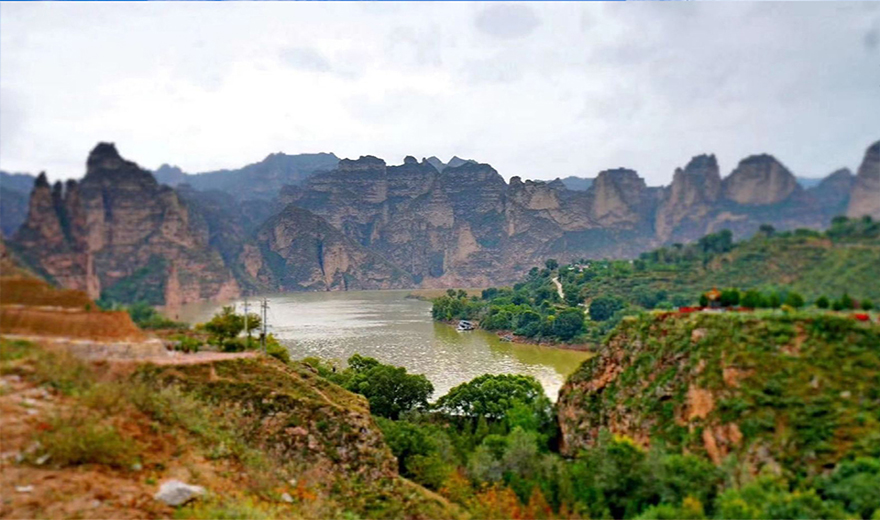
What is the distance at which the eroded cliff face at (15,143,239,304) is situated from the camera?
28.8ft

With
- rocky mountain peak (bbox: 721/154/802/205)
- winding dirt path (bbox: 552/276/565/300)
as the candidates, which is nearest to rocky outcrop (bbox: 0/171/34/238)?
rocky mountain peak (bbox: 721/154/802/205)

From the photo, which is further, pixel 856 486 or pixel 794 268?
pixel 794 268

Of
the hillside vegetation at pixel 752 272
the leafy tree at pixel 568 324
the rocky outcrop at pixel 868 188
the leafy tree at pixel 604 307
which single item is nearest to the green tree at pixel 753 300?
the hillside vegetation at pixel 752 272

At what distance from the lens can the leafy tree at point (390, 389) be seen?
19.7 meters

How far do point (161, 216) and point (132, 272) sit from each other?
1.13m

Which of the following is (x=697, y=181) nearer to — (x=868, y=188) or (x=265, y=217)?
(x=868, y=188)

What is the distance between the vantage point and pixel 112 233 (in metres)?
9.55

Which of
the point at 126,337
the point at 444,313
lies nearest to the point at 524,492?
the point at 126,337

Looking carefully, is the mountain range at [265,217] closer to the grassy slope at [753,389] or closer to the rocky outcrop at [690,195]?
the rocky outcrop at [690,195]

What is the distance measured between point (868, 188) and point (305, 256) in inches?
1083

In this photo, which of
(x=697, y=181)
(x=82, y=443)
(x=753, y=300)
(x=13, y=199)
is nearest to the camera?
(x=82, y=443)

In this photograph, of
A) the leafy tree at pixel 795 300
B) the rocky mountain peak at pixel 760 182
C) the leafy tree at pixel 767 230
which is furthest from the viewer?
the leafy tree at pixel 767 230

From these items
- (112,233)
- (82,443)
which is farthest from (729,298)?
(82,443)

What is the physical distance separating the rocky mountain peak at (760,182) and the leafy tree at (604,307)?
9054mm
